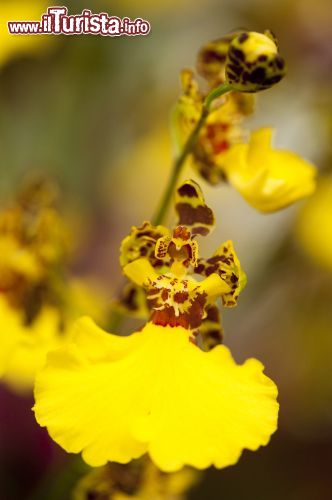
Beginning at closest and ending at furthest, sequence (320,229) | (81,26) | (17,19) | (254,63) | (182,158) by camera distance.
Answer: (254,63)
(182,158)
(81,26)
(17,19)
(320,229)

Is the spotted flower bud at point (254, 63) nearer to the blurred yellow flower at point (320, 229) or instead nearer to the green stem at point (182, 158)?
the green stem at point (182, 158)

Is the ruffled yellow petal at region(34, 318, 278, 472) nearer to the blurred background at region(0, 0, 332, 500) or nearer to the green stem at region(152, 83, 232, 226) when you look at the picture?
the green stem at region(152, 83, 232, 226)

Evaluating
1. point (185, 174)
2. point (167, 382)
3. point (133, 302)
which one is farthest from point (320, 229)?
point (167, 382)

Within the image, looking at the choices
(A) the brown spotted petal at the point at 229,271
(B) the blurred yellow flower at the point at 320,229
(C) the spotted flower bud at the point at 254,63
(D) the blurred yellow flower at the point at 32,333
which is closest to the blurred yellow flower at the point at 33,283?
(D) the blurred yellow flower at the point at 32,333

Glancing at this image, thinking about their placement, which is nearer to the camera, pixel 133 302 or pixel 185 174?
pixel 133 302

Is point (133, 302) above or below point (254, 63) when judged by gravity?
below

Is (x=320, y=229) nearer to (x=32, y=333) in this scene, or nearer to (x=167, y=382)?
(x=32, y=333)
